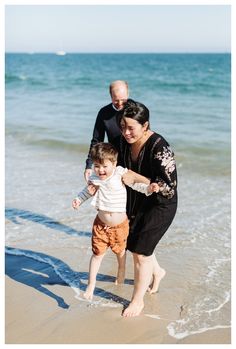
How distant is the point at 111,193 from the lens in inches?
158

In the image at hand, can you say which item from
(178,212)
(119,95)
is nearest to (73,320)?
(119,95)

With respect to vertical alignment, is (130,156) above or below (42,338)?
above

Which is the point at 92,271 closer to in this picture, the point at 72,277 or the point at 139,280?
the point at 139,280

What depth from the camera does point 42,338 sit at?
373 centimetres

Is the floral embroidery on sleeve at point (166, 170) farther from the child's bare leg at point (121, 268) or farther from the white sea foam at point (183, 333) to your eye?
the white sea foam at point (183, 333)

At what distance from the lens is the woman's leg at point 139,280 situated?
12.9 ft

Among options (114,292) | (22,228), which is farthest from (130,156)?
(22,228)

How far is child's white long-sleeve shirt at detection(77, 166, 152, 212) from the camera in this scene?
3.97m

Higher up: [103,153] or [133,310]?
[103,153]

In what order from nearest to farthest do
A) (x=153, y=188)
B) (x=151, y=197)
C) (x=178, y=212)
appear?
(x=153, y=188), (x=151, y=197), (x=178, y=212)

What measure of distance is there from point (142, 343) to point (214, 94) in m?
20.4

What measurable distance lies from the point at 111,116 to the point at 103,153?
807 mm

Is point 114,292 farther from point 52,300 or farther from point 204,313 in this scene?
point 204,313
